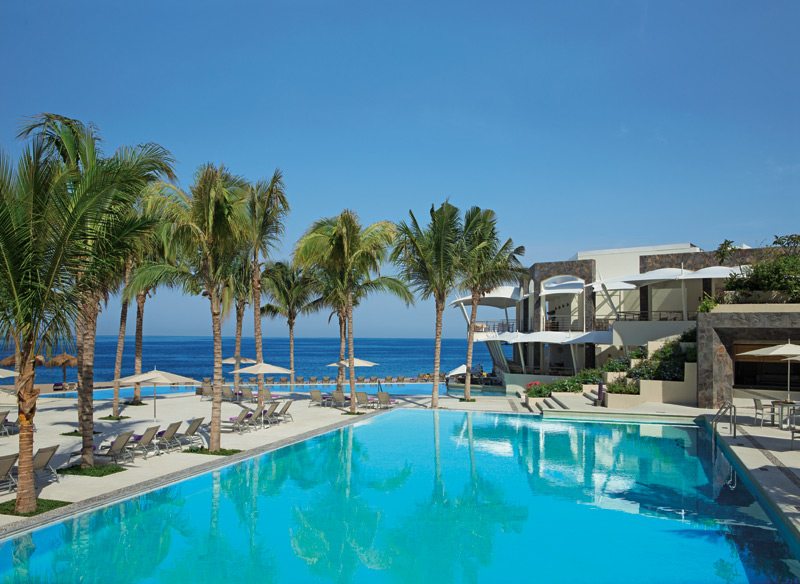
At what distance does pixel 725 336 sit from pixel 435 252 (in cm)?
999

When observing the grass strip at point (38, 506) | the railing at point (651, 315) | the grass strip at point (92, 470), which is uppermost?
the railing at point (651, 315)

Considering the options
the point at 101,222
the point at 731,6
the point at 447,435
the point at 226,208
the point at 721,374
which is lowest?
the point at 447,435

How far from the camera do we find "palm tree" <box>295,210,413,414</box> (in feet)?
62.0

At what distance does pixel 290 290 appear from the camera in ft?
93.8

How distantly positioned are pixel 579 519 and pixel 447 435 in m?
7.97

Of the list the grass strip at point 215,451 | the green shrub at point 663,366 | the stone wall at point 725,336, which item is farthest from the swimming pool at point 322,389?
the grass strip at point 215,451

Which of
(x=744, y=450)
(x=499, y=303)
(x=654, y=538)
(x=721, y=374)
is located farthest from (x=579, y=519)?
(x=499, y=303)

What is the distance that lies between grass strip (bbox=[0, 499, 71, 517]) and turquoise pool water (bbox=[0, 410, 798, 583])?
50cm

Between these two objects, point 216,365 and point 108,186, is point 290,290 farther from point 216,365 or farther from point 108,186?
point 108,186

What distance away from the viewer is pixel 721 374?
19094 mm

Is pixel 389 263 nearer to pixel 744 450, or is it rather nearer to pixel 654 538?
pixel 744 450

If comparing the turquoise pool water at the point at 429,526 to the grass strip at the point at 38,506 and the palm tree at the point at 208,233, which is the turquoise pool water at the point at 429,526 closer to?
the grass strip at the point at 38,506

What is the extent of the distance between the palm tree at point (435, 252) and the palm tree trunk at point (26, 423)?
46.8ft

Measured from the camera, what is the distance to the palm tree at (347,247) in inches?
744
